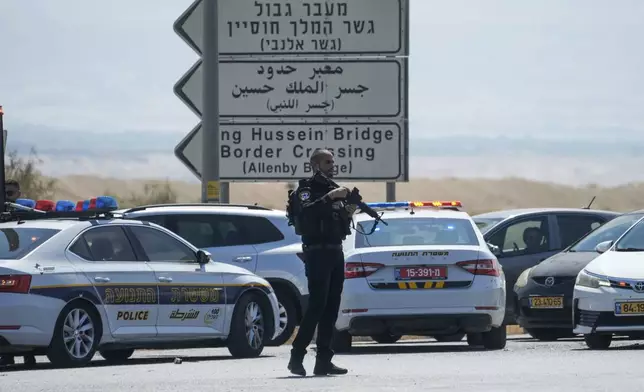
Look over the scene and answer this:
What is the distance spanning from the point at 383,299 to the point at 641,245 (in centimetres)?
296

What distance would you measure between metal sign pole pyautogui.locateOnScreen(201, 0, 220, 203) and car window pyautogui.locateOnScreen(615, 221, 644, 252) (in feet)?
24.2

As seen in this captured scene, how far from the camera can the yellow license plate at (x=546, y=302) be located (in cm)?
1995

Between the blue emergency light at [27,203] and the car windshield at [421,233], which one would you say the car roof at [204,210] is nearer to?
the blue emergency light at [27,203]

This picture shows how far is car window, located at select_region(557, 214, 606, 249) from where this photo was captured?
76.9 feet

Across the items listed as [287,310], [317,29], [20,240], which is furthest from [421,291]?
[317,29]

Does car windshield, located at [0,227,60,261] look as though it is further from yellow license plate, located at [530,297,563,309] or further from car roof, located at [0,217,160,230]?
yellow license plate, located at [530,297,563,309]

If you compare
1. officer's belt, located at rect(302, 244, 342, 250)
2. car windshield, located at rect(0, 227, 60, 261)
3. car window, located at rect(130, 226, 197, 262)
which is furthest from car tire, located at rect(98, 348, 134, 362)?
officer's belt, located at rect(302, 244, 342, 250)

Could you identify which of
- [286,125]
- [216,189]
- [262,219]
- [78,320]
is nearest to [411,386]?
[78,320]

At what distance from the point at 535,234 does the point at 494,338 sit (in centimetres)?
510

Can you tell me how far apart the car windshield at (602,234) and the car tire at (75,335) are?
6.82 metres

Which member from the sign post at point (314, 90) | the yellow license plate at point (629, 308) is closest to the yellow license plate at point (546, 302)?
the yellow license plate at point (629, 308)

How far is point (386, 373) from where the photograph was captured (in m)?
14.4

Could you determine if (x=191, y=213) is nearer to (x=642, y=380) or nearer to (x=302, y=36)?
(x=302, y=36)

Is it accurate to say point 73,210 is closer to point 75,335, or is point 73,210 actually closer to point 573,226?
point 75,335
